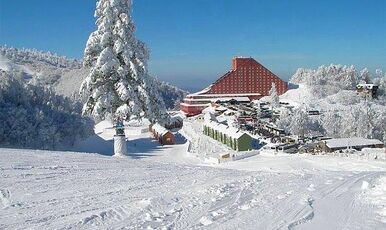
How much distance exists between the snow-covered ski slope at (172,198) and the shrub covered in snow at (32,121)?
3042 cm

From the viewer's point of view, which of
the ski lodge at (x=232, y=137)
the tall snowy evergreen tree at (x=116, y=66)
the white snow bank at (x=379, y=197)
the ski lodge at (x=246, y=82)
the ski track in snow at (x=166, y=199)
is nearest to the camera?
the ski track in snow at (x=166, y=199)

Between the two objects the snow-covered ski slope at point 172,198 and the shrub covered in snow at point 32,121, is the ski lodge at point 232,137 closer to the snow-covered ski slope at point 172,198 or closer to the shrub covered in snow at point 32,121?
the shrub covered in snow at point 32,121

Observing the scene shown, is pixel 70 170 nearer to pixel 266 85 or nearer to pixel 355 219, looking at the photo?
pixel 355 219

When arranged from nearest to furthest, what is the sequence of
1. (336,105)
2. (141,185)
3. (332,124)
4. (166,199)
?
(166,199), (141,185), (332,124), (336,105)

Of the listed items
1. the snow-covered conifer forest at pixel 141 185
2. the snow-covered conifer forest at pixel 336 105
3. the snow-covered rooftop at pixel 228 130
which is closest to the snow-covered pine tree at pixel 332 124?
the snow-covered conifer forest at pixel 336 105

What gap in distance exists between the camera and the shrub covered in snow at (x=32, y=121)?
136 ft

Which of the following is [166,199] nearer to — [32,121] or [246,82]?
[32,121]

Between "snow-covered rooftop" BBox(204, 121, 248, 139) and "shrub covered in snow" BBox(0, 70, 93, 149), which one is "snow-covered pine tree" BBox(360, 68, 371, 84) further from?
"shrub covered in snow" BBox(0, 70, 93, 149)

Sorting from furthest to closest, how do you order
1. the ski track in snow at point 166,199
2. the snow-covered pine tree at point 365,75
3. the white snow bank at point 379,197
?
1. the snow-covered pine tree at point 365,75
2. the white snow bank at point 379,197
3. the ski track in snow at point 166,199

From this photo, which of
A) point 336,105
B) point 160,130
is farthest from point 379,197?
point 336,105

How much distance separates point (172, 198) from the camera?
28.4 feet

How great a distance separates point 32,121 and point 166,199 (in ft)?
127

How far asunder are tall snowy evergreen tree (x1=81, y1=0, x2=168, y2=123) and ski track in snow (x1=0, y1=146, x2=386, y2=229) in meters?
5.30

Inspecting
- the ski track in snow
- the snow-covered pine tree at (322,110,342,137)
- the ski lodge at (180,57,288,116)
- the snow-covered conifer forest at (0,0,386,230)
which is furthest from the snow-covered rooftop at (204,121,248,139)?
the ski lodge at (180,57,288,116)
